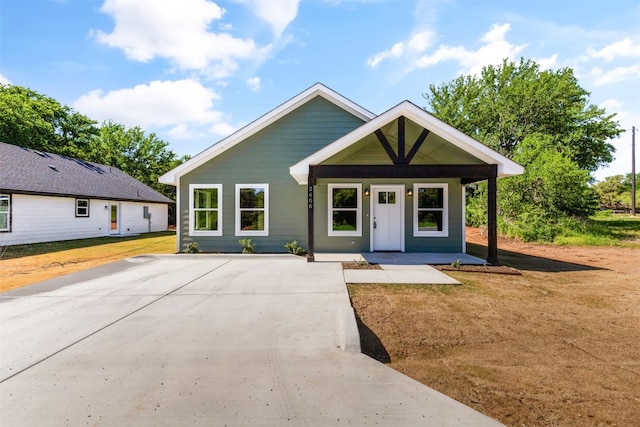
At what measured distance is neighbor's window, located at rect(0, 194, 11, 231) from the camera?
42.0 ft

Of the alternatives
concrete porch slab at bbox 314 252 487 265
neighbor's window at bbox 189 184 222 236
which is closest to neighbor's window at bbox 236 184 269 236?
neighbor's window at bbox 189 184 222 236

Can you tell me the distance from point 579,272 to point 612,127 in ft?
76.3

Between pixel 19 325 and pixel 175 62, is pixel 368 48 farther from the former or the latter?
pixel 19 325

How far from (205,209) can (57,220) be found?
33.6 ft

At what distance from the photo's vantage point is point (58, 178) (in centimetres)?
1619

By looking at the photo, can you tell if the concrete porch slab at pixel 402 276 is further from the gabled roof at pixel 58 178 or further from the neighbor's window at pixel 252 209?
the gabled roof at pixel 58 178

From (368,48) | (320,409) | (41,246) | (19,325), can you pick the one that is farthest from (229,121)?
(320,409)

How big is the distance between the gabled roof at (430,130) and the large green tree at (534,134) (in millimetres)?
9480

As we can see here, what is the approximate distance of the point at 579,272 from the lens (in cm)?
804

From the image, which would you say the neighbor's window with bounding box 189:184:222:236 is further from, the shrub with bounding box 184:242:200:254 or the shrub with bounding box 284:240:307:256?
the shrub with bounding box 284:240:307:256

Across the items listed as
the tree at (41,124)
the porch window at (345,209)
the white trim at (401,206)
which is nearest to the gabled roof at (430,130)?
the porch window at (345,209)

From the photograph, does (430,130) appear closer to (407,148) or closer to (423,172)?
(423,172)

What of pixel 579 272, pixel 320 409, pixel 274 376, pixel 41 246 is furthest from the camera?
pixel 41 246

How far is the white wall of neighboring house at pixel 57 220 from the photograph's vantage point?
518 inches
